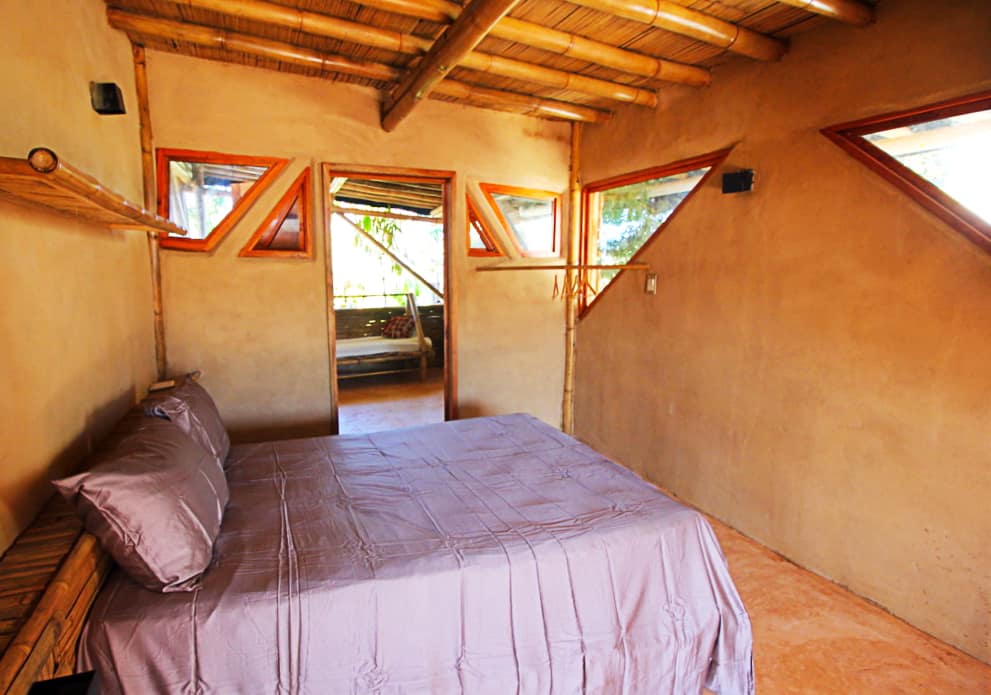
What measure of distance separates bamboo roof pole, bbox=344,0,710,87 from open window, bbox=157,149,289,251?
4.65 ft

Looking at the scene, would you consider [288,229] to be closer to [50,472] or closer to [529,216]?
[529,216]

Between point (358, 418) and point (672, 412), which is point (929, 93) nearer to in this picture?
point (672, 412)

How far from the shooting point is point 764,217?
2.73 m

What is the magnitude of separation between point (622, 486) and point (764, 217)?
170cm

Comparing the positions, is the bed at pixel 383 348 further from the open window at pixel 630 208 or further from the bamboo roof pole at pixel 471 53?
the bamboo roof pole at pixel 471 53

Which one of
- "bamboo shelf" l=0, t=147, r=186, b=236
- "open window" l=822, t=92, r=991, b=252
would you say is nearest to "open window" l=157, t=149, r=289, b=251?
"bamboo shelf" l=0, t=147, r=186, b=236

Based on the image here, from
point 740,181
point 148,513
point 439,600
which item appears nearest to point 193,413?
point 148,513

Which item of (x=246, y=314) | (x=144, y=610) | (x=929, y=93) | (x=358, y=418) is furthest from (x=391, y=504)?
(x=358, y=418)

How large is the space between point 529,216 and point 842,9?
2424 mm

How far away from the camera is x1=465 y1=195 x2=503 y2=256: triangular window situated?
12.9ft

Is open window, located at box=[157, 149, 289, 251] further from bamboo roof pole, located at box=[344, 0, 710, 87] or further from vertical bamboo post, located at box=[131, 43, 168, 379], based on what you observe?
bamboo roof pole, located at box=[344, 0, 710, 87]

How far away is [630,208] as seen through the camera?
3.80 meters

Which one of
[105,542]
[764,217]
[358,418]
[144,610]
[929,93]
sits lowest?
[358,418]

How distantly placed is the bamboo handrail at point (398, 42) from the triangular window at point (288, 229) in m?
1.02
